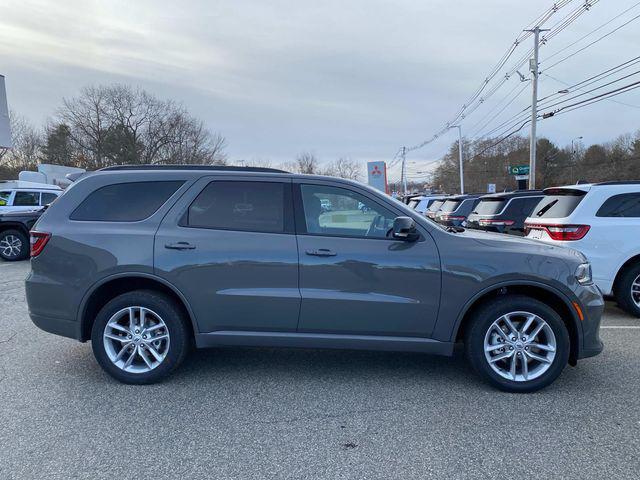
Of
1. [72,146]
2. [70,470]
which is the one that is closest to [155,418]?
[70,470]

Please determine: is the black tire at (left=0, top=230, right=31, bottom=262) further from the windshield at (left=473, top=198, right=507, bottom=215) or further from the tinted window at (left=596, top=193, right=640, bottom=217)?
the tinted window at (left=596, top=193, right=640, bottom=217)

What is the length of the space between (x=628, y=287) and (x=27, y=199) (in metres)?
15.4

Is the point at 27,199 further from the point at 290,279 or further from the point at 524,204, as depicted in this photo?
the point at 524,204

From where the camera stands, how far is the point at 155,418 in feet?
10.8

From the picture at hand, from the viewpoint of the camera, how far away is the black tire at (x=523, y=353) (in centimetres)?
368

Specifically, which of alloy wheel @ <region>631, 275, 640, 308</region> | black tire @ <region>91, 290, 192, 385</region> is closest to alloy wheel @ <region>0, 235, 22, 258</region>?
black tire @ <region>91, 290, 192, 385</region>

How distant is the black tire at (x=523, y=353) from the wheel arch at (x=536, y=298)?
0.09 meters

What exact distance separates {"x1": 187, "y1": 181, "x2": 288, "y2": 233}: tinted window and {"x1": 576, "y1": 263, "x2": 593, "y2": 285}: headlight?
2536mm

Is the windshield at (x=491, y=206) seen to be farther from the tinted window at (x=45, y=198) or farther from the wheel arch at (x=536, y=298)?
the tinted window at (x=45, y=198)

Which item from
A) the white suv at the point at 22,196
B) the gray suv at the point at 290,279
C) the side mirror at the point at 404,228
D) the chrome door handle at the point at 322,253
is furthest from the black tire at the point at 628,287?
the white suv at the point at 22,196

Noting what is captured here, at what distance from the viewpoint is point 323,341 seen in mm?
3799

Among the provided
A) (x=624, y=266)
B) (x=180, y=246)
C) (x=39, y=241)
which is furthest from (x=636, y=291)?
(x=39, y=241)

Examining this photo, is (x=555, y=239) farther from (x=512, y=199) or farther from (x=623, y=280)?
(x=512, y=199)

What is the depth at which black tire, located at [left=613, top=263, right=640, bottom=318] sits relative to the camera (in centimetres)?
594
